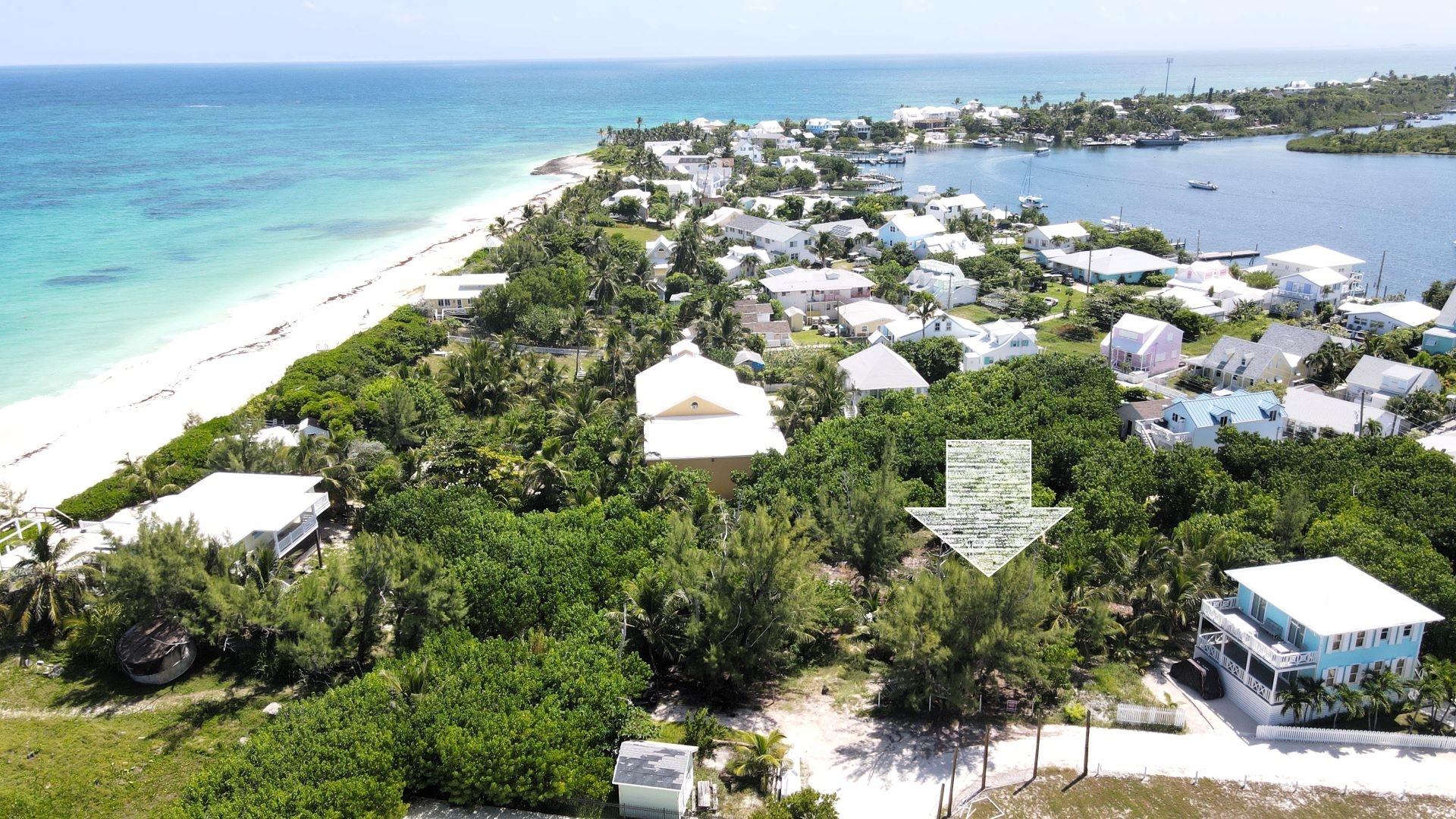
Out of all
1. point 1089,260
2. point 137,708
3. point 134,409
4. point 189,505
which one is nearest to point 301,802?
point 137,708

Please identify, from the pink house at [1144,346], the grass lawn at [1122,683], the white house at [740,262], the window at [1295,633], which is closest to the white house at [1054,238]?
the white house at [740,262]

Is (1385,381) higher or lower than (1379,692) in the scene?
higher

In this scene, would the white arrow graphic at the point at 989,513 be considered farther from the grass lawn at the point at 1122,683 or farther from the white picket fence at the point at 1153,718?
the grass lawn at the point at 1122,683

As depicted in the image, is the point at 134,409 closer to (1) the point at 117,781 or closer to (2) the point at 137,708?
(2) the point at 137,708

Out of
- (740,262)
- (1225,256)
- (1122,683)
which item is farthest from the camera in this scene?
(1225,256)

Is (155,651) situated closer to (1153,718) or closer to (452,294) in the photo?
(1153,718)

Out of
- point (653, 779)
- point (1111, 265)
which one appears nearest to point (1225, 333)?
point (1111, 265)

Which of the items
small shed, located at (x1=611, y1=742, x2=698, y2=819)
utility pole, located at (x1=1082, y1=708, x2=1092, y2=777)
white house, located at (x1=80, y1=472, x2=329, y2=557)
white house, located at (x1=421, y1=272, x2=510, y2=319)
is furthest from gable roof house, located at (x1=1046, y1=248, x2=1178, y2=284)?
small shed, located at (x1=611, y1=742, x2=698, y2=819)
